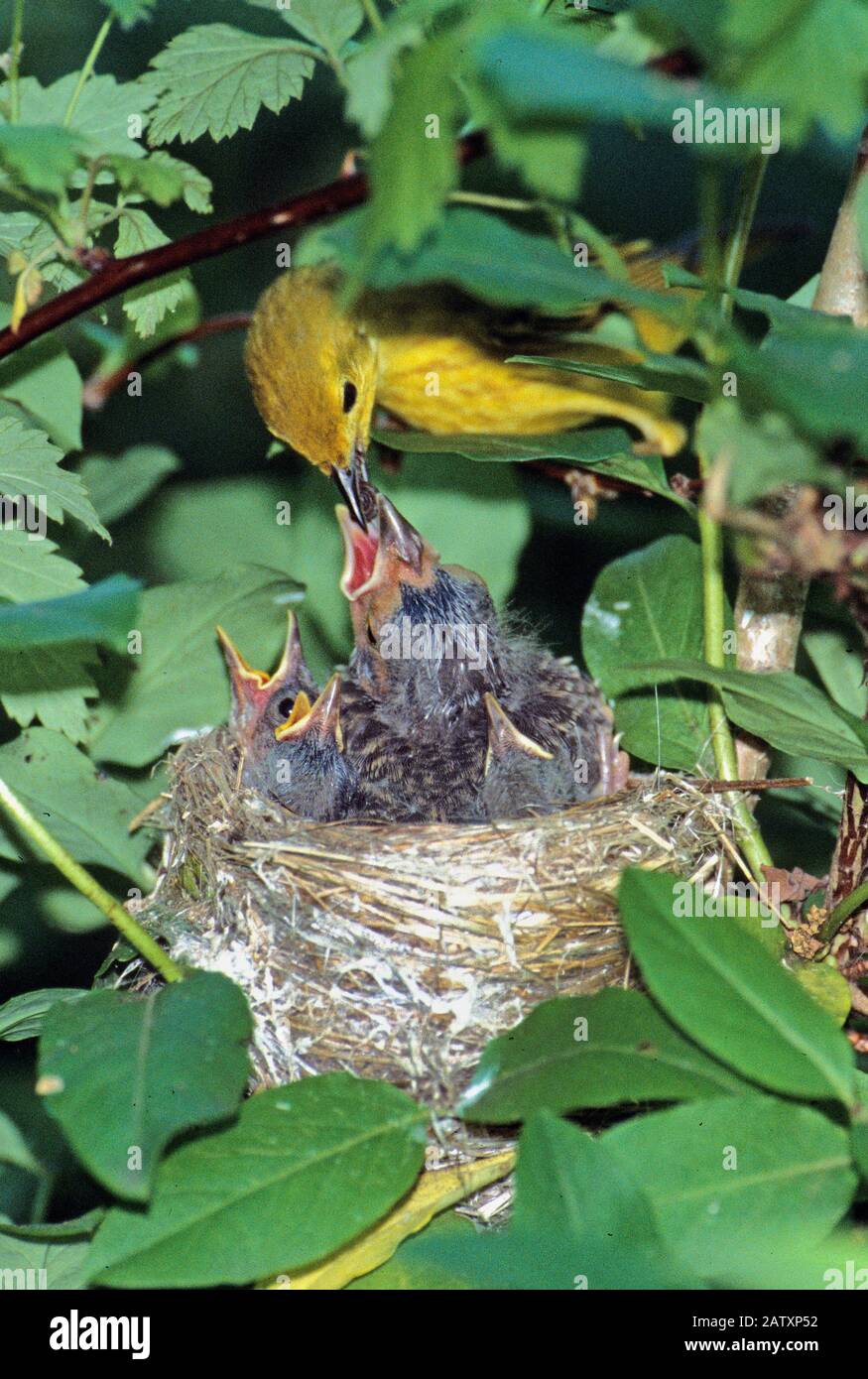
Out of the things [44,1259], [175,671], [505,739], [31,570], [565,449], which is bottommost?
[44,1259]

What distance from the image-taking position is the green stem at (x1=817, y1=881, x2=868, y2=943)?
110cm

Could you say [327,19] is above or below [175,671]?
above

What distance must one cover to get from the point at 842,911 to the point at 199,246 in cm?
81

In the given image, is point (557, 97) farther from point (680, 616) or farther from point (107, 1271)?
point (680, 616)

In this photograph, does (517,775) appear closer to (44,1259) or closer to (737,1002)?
(44,1259)

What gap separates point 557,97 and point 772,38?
12cm

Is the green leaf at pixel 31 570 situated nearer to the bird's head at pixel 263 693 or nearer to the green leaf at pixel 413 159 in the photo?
the bird's head at pixel 263 693

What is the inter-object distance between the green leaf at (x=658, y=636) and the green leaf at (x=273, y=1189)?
2.13 ft

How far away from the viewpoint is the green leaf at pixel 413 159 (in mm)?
580

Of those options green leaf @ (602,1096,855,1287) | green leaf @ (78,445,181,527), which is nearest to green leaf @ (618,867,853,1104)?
green leaf @ (602,1096,855,1287)

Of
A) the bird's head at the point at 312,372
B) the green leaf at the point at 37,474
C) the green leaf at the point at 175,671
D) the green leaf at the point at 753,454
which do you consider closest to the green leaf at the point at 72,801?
the green leaf at the point at 175,671

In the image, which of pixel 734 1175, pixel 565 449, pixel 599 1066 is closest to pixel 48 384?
pixel 565 449

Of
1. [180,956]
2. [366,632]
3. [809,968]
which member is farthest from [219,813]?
[809,968]

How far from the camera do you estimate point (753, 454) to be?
1.88 feet
